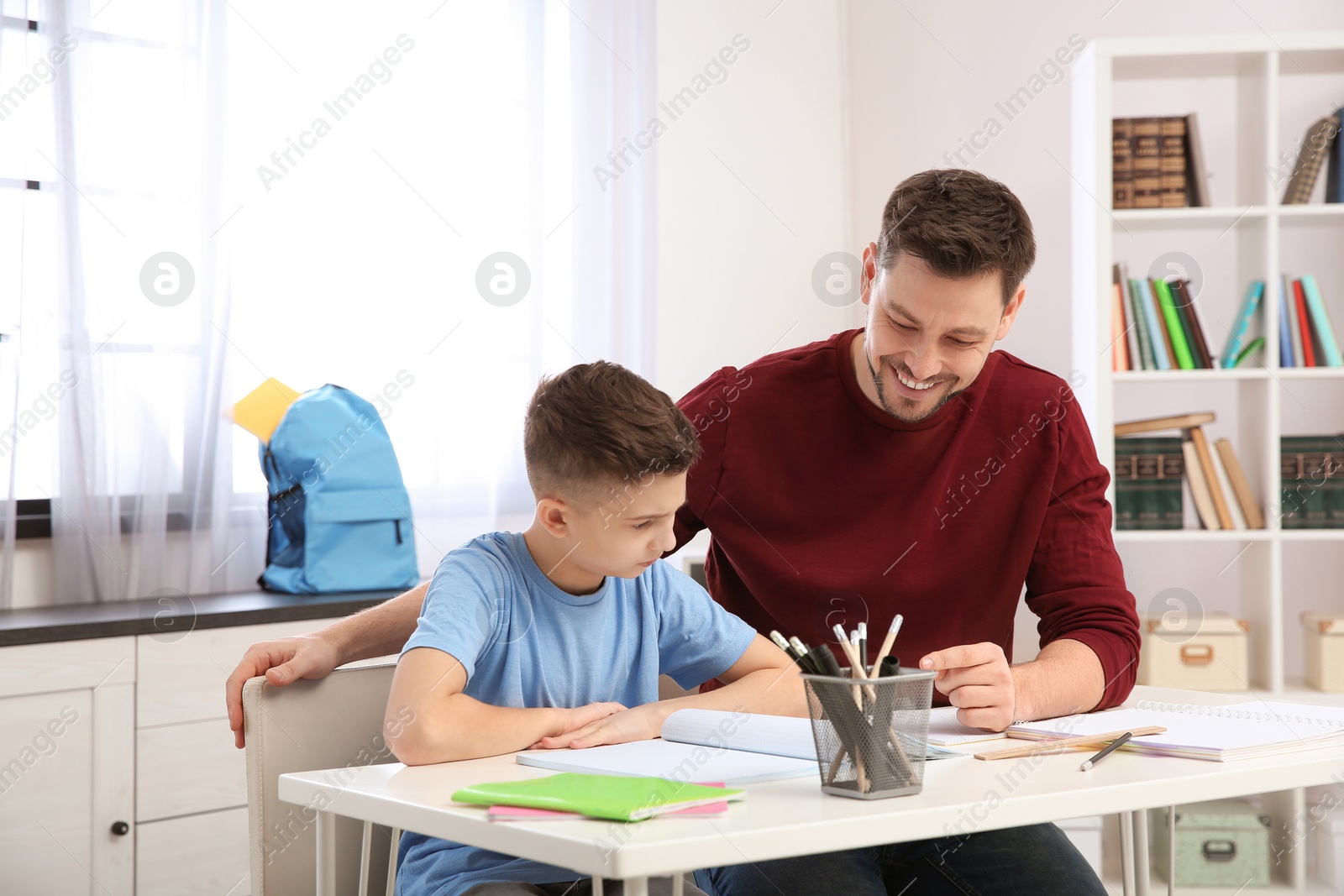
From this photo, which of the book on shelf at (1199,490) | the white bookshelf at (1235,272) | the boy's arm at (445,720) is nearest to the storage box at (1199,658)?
the white bookshelf at (1235,272)

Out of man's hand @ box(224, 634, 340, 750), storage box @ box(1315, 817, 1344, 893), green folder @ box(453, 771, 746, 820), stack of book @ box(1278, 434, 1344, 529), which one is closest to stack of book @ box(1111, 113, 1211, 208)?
stack of book @ box(1278, 434, 1344, 529)

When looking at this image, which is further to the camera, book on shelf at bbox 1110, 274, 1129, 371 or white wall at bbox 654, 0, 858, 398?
white wall at bbox 654, 0, 858, 398

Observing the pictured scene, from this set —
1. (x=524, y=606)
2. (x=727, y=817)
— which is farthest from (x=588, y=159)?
(x=727, y=817)

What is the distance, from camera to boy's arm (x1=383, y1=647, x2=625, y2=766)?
1042 mm

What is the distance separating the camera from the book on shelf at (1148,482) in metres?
2.79

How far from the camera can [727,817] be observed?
2.66 ft

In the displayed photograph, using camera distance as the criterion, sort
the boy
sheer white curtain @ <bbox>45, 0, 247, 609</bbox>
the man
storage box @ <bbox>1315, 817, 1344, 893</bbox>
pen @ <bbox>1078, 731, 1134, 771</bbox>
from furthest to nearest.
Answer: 1. storage box @ <bbox>1315, 817, 1344, 893</bbox>
2. sheer white curtain @ <bbox>45, 0, 247, 609</bbox>
3. the man
4. the boy
5. pen @ <bbox>1078, 731, 1134, 771</bbox>

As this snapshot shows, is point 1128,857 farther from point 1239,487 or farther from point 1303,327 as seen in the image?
point 1303,327

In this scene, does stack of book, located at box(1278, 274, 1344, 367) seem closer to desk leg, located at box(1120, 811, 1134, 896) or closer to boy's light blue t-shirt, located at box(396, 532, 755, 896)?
desk leg, located at box(1120, 811, 1134, 896)

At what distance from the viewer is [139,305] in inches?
101

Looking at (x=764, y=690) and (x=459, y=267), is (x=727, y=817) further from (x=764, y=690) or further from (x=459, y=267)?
(x=459, y=267)

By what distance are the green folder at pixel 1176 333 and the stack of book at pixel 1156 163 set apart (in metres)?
0.21

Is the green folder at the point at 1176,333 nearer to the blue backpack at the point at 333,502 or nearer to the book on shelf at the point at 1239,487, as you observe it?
the book on shelf at the point at 1239,487

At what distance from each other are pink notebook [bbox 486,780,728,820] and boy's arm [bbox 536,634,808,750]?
0.84ft
